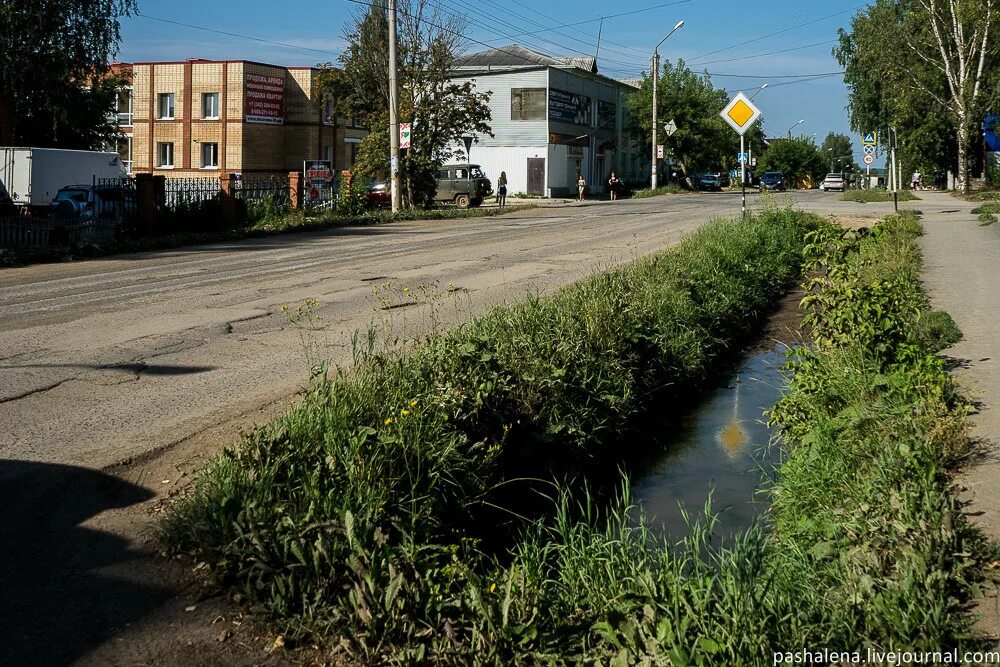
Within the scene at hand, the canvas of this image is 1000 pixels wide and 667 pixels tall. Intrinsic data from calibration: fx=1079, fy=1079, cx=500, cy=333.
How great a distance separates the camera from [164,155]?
60.6 meters

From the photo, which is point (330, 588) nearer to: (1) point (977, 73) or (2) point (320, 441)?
(2) point (320, 441)

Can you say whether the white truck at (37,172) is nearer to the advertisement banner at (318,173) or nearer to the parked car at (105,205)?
the advertisement banner at (318,173)

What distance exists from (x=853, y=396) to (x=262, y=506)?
15.0ft

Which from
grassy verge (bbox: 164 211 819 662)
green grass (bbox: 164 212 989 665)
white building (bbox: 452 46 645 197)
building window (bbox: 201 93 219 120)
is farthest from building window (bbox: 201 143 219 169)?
green grass (bbox: 164 212 989 665)

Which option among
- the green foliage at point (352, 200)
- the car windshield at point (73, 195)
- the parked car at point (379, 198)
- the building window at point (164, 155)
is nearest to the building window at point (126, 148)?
the building window at point (164, 155)

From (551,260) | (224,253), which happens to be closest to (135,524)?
(551,260)

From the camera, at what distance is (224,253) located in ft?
69.2

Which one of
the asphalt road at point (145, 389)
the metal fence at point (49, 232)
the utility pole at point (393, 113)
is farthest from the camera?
the utility pole at point (393, 113)

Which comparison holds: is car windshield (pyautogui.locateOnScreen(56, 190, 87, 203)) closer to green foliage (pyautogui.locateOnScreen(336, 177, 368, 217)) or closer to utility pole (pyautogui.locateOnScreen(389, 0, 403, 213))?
green foliage (pyautogui.locateOnScreen(336, 177, 368, 217))

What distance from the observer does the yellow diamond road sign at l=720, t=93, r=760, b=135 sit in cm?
2203

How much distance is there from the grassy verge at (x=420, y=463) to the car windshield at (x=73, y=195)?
1955 centimetres

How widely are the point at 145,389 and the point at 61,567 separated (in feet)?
11.2

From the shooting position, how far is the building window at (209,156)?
59000 millimetres

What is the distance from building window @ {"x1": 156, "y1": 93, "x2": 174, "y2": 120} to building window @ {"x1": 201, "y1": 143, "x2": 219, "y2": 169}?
9.04ft
